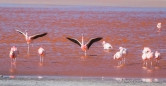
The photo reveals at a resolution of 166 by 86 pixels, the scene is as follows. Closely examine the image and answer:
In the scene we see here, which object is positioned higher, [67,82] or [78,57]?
[78,57]

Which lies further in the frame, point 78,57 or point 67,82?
point 78,57

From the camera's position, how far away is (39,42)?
2342 centimetres

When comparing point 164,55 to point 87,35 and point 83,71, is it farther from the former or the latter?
point 87,35

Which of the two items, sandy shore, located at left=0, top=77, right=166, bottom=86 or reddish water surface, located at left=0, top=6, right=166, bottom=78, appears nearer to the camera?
sandy shore, located at left=0, top=77, right=166, bottom=86

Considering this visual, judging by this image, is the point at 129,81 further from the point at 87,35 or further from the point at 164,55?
the point at 87,35

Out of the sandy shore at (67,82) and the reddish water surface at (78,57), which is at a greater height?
the reddish water surface at (78,57)

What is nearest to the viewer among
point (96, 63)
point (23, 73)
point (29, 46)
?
point (23, 73)

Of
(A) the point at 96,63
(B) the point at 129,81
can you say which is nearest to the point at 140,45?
(A) the point at 96,63

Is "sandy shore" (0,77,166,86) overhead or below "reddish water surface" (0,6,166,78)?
below

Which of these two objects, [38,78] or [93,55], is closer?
[38,78]

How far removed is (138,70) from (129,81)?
291 cm

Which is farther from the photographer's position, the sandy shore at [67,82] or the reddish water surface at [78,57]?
the reddish water surface at [78,57]

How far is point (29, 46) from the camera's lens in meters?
21.7

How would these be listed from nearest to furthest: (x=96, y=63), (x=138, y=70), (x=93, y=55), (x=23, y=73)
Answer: (x=23, y=73) → (x=138, y=70) → (x=96, y=63) → (x=93, y=55)
